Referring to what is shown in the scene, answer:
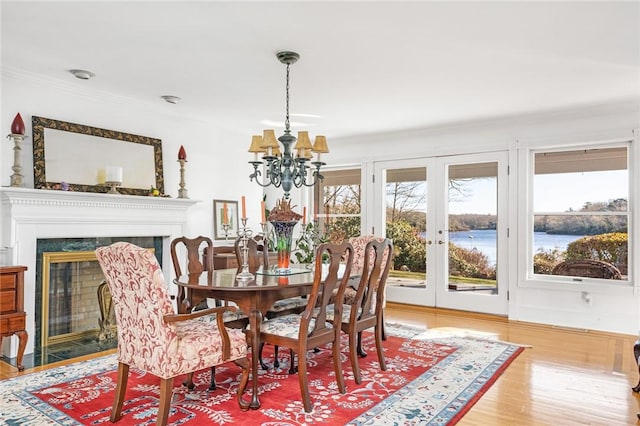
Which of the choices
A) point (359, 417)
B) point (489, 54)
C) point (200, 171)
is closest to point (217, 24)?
point (489, 54)

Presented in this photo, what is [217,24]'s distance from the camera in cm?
277

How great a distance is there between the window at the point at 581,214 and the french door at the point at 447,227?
1.35 feet

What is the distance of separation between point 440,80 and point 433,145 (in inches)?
81.4

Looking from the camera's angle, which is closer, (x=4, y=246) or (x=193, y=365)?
(x=193, y=365)

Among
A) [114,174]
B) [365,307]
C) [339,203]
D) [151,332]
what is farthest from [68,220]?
[339,203]

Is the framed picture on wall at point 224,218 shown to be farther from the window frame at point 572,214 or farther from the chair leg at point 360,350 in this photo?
the window frame at point 572,214

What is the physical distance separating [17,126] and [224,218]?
2.60m

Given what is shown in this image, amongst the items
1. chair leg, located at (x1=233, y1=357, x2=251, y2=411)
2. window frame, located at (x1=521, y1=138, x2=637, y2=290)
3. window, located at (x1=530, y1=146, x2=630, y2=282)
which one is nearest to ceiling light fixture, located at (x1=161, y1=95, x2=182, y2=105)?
chair leg, located at (x1=233, y1=357, x2=251, y2=411)

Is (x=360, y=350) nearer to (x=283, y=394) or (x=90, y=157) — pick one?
(x=283, y=394)

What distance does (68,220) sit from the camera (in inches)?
157

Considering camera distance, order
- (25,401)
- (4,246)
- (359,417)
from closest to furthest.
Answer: (359,417), (25,401), (4,246)

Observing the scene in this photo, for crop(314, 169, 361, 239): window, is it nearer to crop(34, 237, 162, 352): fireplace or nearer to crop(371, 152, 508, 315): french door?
crop(371, 152, 508, 315): french door

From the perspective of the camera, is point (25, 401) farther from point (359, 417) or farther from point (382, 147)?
point (382, 147)

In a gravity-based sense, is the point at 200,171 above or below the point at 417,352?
above
